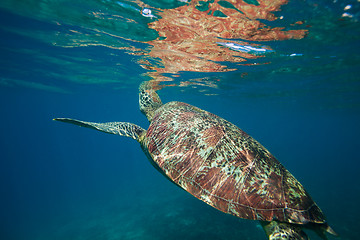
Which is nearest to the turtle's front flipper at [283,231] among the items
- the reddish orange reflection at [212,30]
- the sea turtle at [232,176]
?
the sea turtle at [232,176]

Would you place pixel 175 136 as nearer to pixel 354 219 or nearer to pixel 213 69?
pixel 213 69

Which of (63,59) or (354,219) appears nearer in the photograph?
(354,219)

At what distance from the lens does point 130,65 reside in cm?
1476

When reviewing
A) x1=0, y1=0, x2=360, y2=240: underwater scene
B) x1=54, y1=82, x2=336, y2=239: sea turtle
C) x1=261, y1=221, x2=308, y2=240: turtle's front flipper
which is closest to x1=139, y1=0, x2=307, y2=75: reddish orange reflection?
x1=0, y1=0, x2=360, y2=240: underwater scene

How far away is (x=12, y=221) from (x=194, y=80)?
125 ft

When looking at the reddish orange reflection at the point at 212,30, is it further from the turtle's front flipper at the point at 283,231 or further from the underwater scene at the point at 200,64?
the turtle's front flipper at the point at 283,231

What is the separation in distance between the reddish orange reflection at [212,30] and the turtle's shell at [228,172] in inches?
212

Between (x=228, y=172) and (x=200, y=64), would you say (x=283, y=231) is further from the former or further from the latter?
(x=200, y=64)

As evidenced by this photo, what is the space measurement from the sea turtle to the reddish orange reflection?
5.34 m

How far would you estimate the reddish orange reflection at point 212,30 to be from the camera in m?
6.42

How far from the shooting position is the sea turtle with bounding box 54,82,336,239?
2504 millimetres

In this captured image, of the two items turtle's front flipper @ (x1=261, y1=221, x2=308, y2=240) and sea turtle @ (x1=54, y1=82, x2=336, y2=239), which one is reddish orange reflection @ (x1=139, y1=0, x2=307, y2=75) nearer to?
sea turtle @ (x1=54, y1=82, x2=336, y2=239)

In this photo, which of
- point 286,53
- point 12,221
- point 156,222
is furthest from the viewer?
point 12,221

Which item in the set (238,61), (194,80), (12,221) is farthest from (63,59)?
(12,221)
